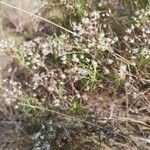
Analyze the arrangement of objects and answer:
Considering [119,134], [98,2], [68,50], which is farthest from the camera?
[98,2]

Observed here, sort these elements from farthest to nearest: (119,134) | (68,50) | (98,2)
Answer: (98,2) → (68,50) → (119,134)

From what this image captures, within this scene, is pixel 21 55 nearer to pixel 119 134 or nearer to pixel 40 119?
pixel 40 119

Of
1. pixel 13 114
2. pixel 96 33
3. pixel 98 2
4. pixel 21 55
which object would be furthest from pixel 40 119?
pixel 98 2

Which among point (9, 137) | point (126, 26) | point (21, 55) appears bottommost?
point (9, 137)

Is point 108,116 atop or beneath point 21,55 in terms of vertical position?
beneath

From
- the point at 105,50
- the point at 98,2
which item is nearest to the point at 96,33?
the point at 105,50

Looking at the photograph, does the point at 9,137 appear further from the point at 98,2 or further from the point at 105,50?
the point at 98,2

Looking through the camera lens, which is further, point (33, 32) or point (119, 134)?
point (33, 32)
